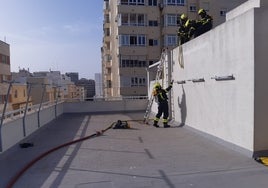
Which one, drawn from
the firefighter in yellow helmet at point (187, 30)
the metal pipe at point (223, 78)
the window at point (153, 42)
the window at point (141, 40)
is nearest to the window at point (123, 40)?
the window at point (141, 40)

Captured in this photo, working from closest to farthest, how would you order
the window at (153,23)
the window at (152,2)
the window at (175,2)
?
the window at (175,2)
the window at (152,2)
the window at (153,23)

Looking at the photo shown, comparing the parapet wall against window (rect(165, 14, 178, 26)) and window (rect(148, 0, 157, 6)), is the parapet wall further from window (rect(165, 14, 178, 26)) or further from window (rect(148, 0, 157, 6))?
window (rect(148, 0, 157, 6))

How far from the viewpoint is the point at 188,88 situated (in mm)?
11750

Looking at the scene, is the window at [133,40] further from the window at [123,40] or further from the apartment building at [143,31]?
the window at [123,40]

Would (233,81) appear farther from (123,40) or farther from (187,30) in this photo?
(123,40)

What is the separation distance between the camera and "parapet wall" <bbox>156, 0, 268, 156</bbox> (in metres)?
6.99

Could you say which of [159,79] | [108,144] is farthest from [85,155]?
[159,79]

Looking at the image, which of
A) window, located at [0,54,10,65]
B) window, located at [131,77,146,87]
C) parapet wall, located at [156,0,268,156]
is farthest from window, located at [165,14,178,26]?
parapet wall, located at [156,0,268,156]

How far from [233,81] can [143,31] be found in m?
38.3

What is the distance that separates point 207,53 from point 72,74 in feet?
608

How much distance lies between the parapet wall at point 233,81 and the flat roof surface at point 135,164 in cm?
58

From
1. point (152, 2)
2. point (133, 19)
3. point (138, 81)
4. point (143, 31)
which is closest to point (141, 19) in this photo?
point (133, 19)

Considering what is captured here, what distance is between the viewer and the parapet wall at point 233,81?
6.99m

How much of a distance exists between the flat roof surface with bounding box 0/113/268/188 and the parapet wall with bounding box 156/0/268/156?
0.58 meters
